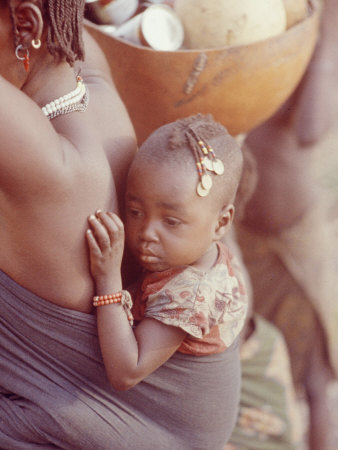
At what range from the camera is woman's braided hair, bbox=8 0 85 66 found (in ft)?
4.31

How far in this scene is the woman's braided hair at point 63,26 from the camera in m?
1.31

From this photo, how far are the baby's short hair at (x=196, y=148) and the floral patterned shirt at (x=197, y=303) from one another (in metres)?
0.17

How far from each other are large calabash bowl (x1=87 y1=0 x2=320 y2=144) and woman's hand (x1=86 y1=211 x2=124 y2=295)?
82 cm

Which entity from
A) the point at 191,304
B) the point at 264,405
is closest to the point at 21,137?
the point at 191,304

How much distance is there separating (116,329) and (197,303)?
18 cm

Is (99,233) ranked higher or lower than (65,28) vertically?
lower

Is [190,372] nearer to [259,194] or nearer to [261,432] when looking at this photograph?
[261,432]

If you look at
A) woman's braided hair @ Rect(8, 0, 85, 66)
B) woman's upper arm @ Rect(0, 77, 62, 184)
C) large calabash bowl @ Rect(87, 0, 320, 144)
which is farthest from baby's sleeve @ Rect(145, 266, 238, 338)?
large calabash bowl @ Rect(87, 0, 320, 144)

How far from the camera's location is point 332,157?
5281 mm

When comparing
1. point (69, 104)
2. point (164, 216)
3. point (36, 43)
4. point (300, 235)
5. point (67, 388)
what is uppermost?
point (36, 43)

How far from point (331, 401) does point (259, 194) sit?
4.63ft

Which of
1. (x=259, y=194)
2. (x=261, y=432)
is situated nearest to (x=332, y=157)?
(x=259, y=194)

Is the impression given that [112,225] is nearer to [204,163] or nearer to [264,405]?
[204,163]

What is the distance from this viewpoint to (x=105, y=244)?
1368 mm
